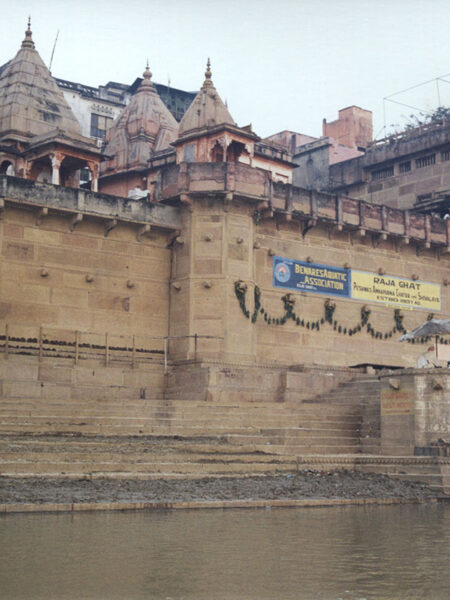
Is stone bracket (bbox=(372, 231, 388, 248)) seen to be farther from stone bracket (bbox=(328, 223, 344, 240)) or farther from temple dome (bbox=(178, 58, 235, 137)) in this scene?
temple dome (bbox=(178, 58, 235, 137))

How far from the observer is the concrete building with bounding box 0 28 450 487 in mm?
18875

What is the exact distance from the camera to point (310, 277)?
89.4 feet

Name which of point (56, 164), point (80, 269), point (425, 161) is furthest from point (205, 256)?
point (425, 161)

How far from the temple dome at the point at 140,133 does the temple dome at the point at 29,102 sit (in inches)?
265

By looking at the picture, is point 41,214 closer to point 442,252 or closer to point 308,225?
point 308,225

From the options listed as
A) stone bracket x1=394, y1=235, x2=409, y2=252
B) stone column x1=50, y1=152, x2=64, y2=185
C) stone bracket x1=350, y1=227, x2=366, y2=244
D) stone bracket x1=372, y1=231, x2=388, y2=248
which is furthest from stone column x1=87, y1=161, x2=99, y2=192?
stone bracket x1=394, y1=235, x2=409, y2=252

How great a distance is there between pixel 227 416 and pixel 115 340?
20.6 ft

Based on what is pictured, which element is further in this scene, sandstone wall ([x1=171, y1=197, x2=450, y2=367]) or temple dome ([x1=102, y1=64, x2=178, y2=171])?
temple dome ([x1=102, y1=64, x2=178, y2=171])

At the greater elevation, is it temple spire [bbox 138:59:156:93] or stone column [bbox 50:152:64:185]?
temple spire [bbox 138:59:156:93]

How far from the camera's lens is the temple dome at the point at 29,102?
28625 millimetres

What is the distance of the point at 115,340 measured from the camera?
23.9 metres

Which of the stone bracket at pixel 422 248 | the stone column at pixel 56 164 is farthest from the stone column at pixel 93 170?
the stone bracket at pixel 422 248

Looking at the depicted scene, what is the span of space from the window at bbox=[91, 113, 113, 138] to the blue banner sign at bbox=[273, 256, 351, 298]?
28191 mm

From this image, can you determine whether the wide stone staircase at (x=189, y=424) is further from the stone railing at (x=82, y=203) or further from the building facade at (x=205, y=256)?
the stone railing at (x=82, y=203)
